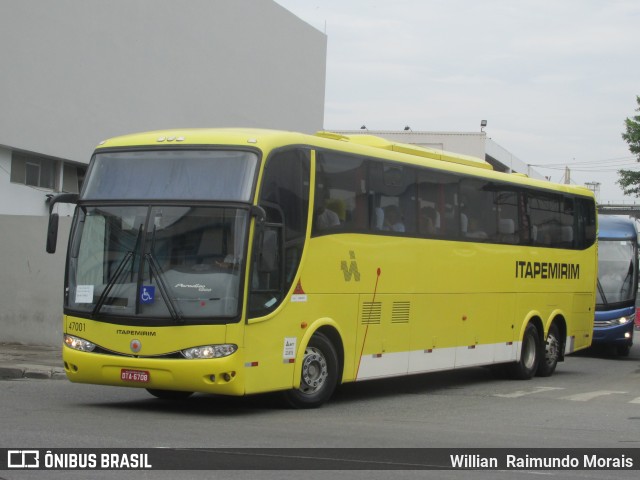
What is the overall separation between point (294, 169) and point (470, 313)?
18.1ft

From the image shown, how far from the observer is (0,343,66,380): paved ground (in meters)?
16.9

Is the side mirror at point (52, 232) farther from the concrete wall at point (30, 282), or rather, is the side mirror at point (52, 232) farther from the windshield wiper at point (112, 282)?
the concrete wall at point (30, 282)

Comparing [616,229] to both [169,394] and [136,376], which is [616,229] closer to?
[169,394]

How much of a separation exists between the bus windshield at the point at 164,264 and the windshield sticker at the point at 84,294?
0.01 metres

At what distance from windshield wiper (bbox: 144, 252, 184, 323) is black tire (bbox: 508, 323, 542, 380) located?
29.5 ft

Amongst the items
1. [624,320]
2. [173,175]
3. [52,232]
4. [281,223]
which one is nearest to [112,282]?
[52,232]

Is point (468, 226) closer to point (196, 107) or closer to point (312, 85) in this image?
point (196, 107)

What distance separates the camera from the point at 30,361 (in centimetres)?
1833

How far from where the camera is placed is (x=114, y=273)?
12.5 meters

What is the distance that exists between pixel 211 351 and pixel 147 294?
1007 mm

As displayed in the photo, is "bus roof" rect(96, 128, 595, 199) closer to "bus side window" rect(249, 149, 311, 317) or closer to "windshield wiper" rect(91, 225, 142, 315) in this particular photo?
"bus side window" rect(249, 149, 311, 317)

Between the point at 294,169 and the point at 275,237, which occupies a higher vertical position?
the point at 294,169

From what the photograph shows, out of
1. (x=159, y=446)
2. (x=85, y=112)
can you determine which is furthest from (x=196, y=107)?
(x=159, y=446)

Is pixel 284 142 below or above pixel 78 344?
above
